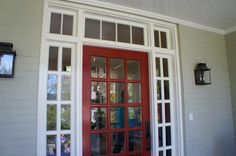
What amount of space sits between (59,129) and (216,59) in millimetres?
3107

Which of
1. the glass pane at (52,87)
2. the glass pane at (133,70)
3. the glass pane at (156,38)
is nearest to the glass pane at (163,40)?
the glass pane at (156,38)

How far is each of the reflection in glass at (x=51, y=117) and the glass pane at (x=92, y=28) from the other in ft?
3.50

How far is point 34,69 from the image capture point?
7.53 ft

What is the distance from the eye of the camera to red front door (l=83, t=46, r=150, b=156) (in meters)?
→ 2.67

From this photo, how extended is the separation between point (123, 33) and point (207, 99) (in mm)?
1909

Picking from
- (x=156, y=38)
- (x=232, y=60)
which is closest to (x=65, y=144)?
(x=156, y=38)

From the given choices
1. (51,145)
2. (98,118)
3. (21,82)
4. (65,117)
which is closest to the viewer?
(21,82)

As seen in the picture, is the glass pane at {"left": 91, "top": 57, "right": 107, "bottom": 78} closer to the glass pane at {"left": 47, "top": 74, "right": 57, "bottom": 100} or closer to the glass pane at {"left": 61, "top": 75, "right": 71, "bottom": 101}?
the glass pane at {"left": 61, "top": 75, "right": 71, "bottom": 101}

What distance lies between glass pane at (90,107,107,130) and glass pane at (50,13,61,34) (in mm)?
1124

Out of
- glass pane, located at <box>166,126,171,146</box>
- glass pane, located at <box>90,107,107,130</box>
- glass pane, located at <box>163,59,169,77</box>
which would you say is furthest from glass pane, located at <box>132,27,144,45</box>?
glass pane, located at <box>166,126,171,146</box>

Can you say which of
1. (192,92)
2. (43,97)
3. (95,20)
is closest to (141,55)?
(95,20)

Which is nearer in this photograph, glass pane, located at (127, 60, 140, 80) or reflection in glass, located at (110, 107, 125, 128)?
reflection in glass, located at (110, 107, 125, 128)

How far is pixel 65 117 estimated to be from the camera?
2512 millimetres

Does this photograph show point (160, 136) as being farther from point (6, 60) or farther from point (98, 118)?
point (6, 60)
